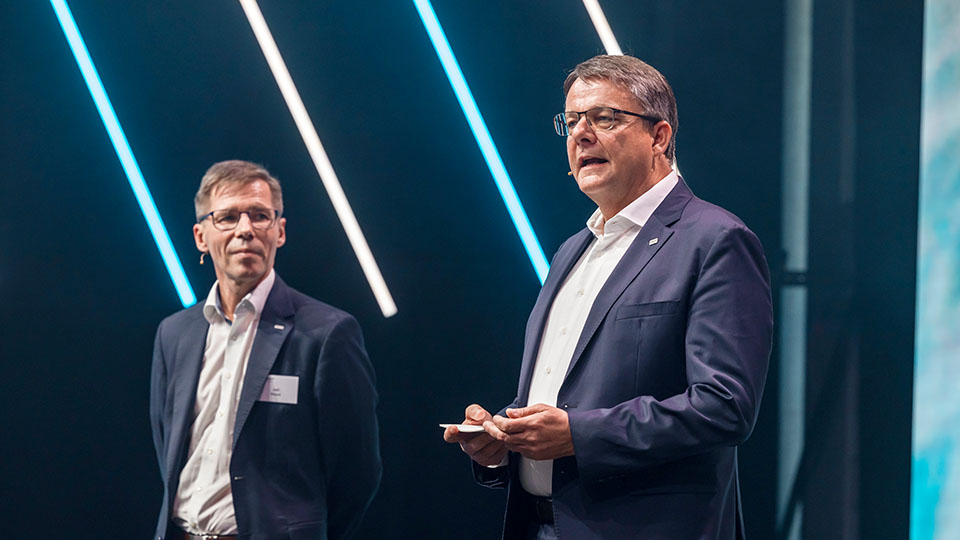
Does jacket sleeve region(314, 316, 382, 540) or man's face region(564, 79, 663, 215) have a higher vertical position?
man's face region(564, 79, 663, 215)

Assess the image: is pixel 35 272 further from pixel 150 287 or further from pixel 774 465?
pixel 774 465

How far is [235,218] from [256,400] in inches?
23.3

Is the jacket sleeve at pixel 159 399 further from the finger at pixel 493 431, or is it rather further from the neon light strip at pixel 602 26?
the neon light strip at pixel 602 26

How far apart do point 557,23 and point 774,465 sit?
1772mm

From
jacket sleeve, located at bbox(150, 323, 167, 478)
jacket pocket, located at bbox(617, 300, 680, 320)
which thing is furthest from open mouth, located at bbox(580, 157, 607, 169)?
jacket sleeve, located at bbox(150, 323, 167, 478)

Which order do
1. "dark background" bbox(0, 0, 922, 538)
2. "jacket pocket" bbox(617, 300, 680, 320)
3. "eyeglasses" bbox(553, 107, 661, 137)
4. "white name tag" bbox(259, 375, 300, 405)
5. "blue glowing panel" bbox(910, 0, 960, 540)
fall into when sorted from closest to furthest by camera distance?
"jacket pocket" bbox(617, 300, 680, 320)
"eyeglasses" bbox(553, 107, 661, 137)
"white name tag" bbox(259, 375, 300, 405)
"blue glowing panel" bbox(910, 0, 960, 540)
"dark background" bbox(0, 0, 922, 538)

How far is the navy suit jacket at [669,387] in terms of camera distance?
1.59m

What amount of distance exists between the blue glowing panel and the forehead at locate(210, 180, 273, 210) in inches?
88.8

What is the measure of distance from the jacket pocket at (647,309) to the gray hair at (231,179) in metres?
1.49

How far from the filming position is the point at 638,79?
1.94 m

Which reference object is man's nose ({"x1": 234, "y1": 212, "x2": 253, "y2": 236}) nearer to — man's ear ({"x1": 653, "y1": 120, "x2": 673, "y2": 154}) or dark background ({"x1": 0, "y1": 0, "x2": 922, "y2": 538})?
dark background ({"x1": 0, "y1": 0, "x2": 922, "y2": 538})

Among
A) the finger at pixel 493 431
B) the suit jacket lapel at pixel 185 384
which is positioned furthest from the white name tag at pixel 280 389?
the finger at pixel 493 431

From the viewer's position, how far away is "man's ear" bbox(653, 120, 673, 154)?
196cm

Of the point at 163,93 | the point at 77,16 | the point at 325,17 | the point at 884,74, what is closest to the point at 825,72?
the point at 884,74
